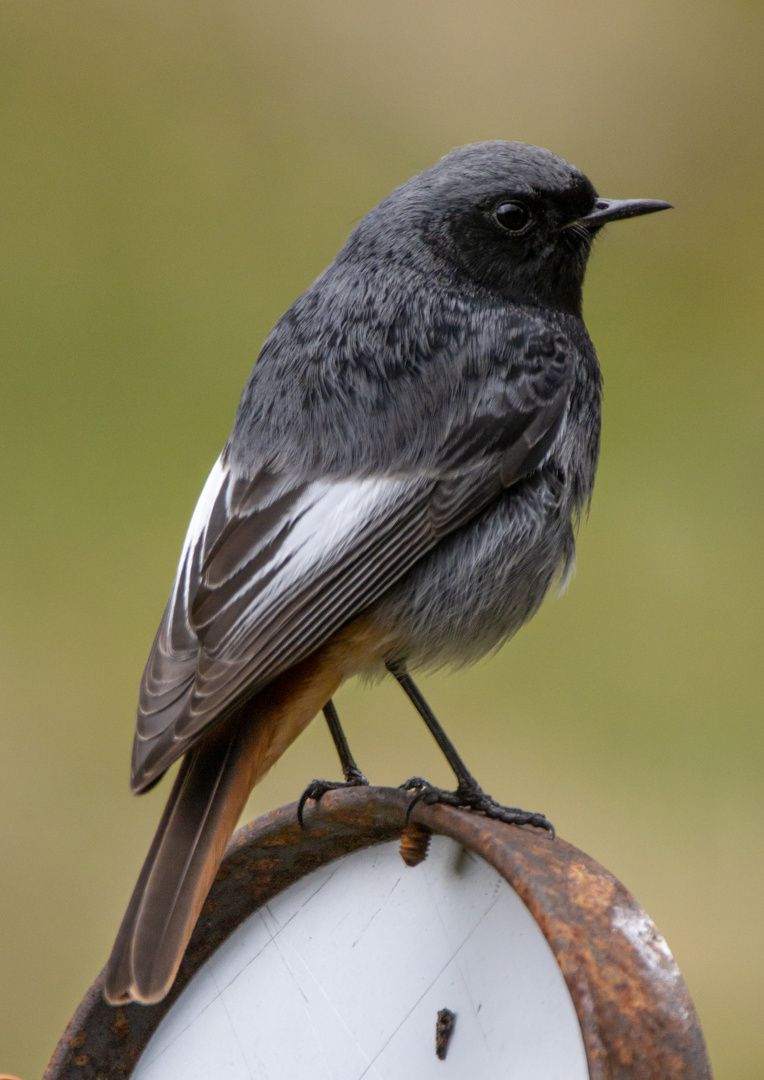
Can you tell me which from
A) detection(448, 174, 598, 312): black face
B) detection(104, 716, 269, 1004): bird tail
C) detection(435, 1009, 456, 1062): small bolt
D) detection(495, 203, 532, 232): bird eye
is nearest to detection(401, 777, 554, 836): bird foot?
detection(104, 716, 269, 1004): bird tail

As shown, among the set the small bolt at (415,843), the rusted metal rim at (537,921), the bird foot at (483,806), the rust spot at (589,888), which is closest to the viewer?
the rusted metal rim at (537,921)

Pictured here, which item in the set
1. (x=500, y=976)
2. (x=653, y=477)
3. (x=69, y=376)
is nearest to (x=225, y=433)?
(x=69, y=376)

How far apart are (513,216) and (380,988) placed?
143cm

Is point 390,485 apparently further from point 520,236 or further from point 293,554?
point 520,236

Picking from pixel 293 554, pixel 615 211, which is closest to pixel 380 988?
pixel 293 554

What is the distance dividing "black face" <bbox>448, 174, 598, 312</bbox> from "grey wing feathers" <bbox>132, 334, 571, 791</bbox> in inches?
9.0

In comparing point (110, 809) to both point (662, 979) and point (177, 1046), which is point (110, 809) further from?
point (662, 979)

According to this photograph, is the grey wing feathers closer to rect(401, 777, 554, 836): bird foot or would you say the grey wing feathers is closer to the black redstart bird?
the black redstart bird

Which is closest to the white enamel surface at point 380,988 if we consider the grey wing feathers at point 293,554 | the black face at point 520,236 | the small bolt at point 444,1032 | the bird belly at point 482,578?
the small bolt at point 444,1032

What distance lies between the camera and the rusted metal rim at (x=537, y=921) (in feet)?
4.50

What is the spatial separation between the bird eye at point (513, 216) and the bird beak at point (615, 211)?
11cm

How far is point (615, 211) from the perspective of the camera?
253 centimetres

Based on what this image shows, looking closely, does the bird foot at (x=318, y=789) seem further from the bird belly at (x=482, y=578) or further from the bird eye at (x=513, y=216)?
the bird eye at (x=513, y=216)

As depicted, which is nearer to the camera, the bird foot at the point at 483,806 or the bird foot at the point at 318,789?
the bird foot at the point at 318,789
